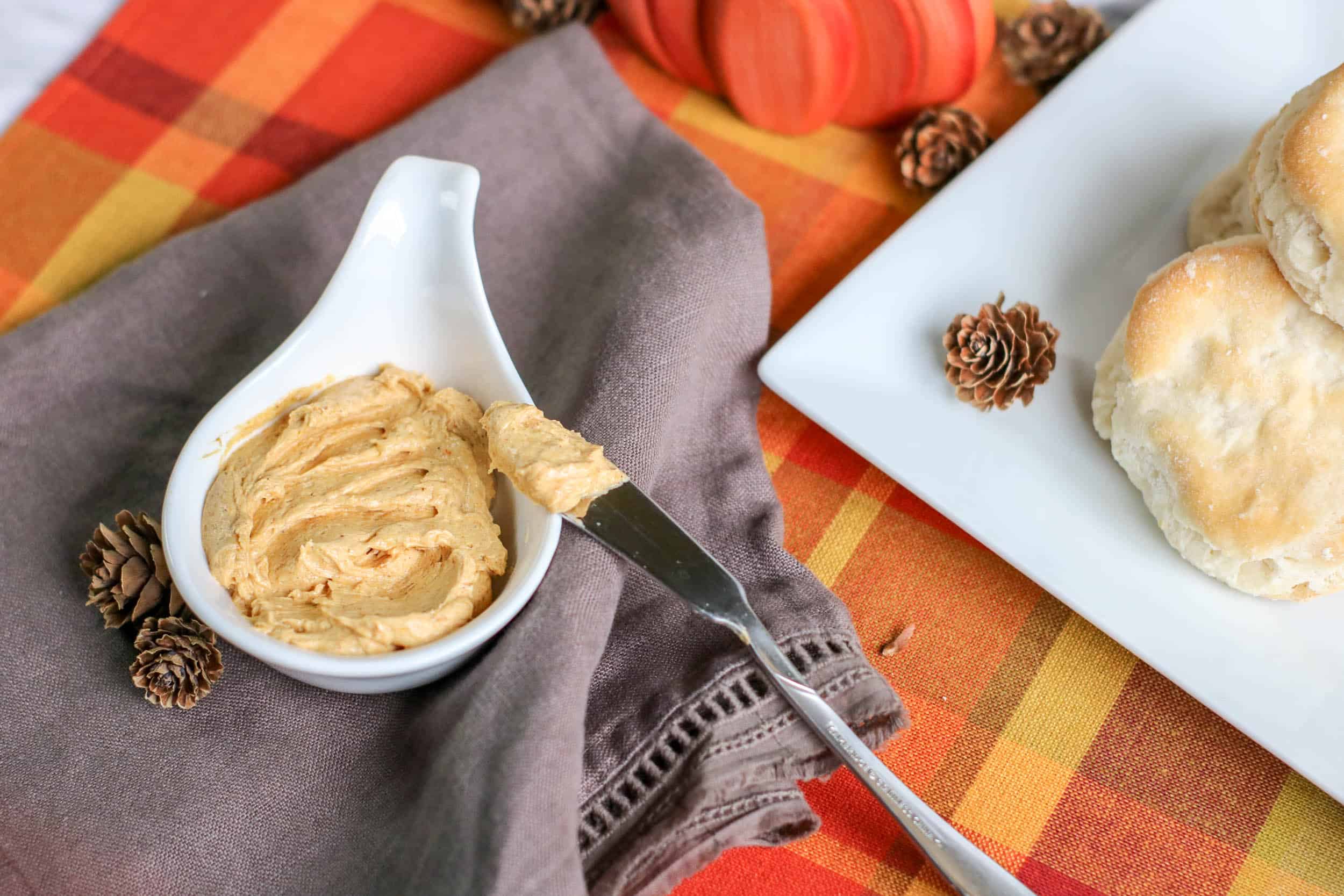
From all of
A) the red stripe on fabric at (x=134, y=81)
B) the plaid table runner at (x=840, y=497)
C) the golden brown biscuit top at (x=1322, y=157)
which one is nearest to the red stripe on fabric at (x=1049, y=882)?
the plaid table runner at (x=840, y=497)

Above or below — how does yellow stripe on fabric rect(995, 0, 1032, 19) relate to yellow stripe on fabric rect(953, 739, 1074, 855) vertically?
above

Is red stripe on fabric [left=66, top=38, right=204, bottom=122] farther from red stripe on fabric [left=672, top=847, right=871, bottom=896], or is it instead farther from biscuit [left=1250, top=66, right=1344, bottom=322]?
biscuit [left=1250, top=66, right=1344, bottom=322]

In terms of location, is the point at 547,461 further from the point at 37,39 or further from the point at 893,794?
the point at 37,39

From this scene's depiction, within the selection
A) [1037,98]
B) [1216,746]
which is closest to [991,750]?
[1216,746]

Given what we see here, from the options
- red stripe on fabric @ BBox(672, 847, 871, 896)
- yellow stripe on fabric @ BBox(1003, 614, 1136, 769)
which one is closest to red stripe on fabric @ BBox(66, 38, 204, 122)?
red stripe on fabric @ BBox(672, 847, 871, 896)

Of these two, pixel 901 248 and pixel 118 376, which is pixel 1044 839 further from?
pixel 118 376
